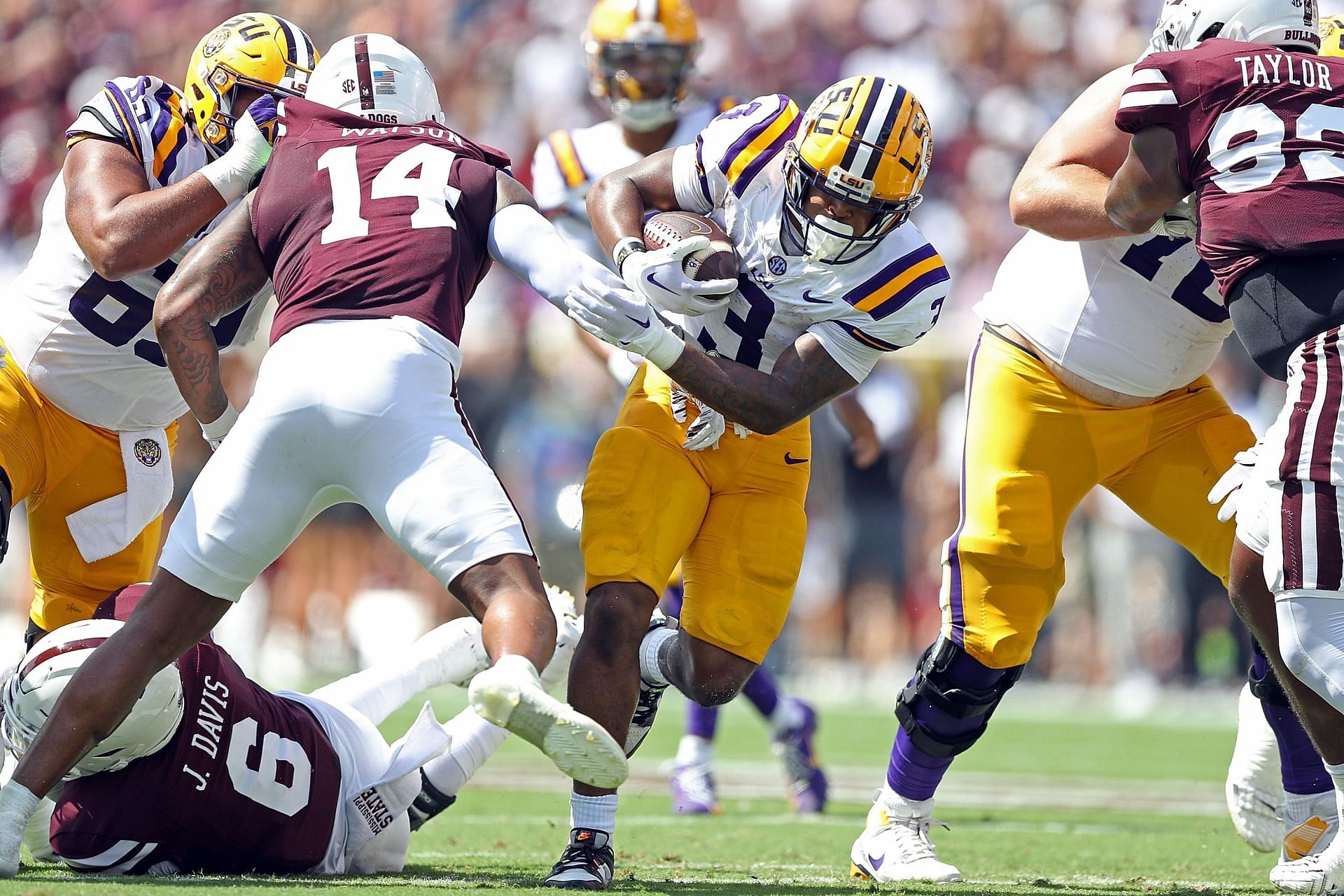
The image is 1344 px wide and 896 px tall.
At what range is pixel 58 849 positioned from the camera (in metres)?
3.63

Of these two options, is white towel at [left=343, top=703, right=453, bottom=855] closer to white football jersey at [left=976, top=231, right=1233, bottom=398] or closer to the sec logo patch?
the sec logo patch

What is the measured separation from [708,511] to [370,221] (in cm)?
123

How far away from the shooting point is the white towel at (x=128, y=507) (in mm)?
4844

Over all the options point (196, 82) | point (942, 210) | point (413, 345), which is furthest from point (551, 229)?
point (942, 210)

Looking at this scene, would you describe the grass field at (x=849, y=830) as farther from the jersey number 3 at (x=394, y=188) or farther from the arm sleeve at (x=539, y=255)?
the jersey number 3 at (x=394, y=188)

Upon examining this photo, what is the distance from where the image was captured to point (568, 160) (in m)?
6.68

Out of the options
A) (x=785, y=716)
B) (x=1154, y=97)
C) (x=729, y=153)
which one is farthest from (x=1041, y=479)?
(x=785, y=716)

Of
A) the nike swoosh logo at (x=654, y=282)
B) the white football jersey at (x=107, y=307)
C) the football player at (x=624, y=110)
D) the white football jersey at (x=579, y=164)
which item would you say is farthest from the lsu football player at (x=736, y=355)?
the white football jersey at (x=579, y=164)

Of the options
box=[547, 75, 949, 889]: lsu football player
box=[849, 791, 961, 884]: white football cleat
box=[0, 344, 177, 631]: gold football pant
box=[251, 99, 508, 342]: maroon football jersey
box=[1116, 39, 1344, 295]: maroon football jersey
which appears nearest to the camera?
box=[1116, 39, 1344, 295]: maroon football jersey

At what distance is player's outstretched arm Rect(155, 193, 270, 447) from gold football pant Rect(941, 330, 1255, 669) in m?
1.96

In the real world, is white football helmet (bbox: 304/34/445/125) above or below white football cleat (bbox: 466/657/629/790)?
above

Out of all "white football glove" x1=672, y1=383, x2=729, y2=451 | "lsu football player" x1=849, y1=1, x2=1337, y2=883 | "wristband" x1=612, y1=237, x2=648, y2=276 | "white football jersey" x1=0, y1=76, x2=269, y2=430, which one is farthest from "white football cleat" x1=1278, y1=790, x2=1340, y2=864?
"white football jersey" x1=0, y1=76, x2=269, y2=430

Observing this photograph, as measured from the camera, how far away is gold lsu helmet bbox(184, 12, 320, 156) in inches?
174

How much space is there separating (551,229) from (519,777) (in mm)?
3794
